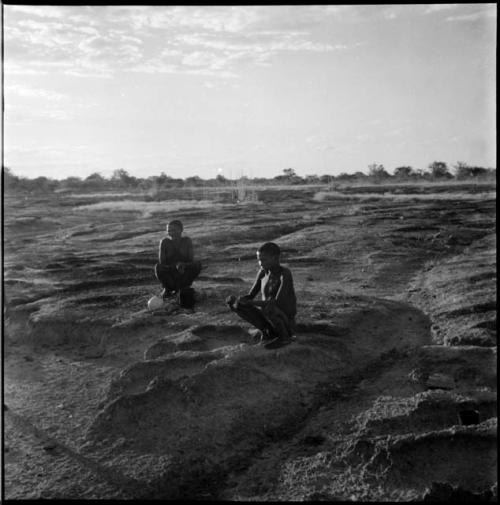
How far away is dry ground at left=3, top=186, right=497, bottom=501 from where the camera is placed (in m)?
3.85

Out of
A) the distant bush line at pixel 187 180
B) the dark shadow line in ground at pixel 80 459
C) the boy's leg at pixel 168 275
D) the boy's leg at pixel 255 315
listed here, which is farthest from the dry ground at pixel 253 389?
→ the distant bush line at pixel 187 180

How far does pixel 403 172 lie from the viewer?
44.8 meters

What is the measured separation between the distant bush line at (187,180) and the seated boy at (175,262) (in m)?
24.3

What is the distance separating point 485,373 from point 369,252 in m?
6.60

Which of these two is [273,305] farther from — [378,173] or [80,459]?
[378,173]

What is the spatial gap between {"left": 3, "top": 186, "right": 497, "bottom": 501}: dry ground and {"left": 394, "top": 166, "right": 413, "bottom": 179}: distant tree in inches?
1339

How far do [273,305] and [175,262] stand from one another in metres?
2.74

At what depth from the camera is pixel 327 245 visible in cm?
1270

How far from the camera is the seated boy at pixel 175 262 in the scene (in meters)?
7.89

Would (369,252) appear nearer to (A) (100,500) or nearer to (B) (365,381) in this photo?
(B) (365,381)

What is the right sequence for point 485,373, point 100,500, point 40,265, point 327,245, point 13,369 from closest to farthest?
point 100,500, point 485,373, point 13,369, point 40,265, point 327,245

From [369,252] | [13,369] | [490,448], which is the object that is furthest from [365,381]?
[369,252]

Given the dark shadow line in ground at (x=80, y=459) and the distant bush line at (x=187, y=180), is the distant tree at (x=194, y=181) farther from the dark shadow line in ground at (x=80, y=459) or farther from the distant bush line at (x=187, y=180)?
the dark shadow line in ground at (x=80, y=459)

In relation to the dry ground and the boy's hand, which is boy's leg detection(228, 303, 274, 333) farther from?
the dry ground
